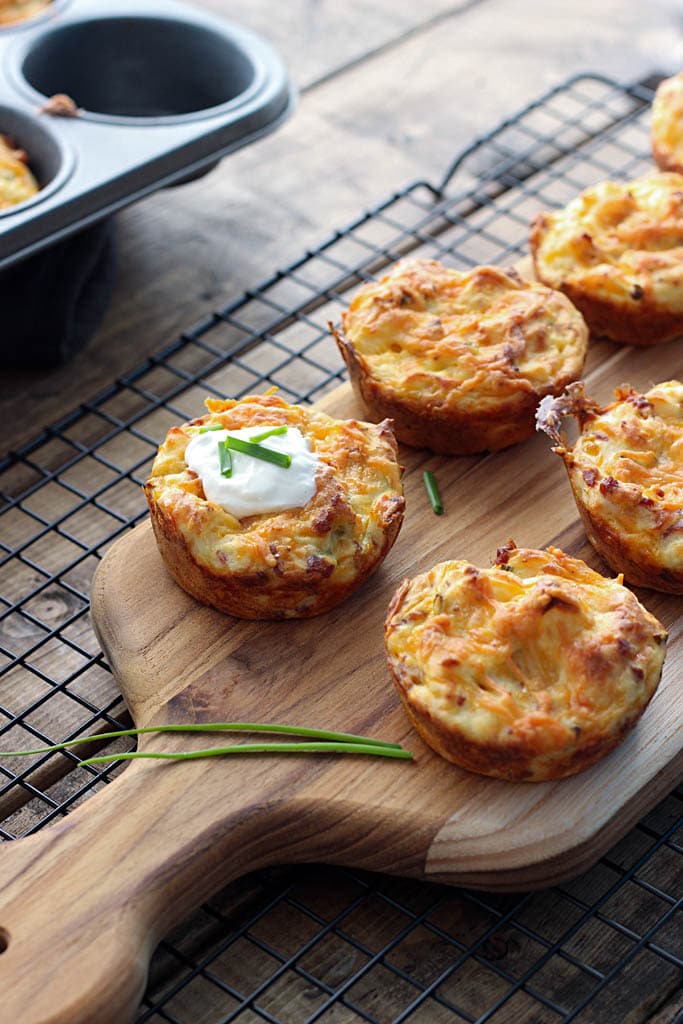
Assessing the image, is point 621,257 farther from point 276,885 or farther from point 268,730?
point 276,885

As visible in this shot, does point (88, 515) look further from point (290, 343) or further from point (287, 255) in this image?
point (287, 255)

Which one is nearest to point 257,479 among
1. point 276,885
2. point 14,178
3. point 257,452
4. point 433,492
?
point 257,452

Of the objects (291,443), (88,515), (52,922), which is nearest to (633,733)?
(291,443)

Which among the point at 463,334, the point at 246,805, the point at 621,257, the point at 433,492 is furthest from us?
the point at 621,257

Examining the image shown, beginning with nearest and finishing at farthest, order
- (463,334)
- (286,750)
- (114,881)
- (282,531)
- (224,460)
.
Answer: (114,881), (286,750), (282,531), (224,460), (463,334)

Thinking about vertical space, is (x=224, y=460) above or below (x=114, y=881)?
above

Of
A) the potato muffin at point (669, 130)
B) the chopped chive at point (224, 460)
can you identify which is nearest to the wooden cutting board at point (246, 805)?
the chopped chive at point (224, 460)

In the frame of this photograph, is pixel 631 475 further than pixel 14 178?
No
